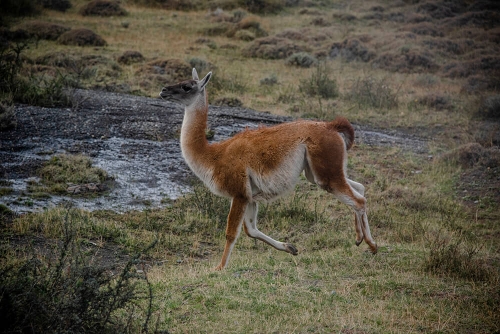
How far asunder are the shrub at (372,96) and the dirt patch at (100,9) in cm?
1570

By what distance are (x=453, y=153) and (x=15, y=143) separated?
933 centimetres

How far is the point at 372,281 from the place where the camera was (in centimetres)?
641

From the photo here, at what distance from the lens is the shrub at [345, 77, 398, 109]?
674 inches

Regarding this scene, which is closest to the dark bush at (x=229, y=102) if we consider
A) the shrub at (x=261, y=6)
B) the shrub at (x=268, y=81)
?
the shrub at (x=268, y=81)

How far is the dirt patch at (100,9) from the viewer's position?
28.7 meters

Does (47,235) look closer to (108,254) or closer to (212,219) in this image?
(108,254)

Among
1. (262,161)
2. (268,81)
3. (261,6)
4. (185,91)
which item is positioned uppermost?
(185,91)

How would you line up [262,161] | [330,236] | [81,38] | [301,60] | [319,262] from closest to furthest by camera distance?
[262,161]
[319,262]
[330,236]
[81,38]
[301,60]

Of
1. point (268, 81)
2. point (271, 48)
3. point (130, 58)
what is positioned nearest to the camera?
point (268, 81)

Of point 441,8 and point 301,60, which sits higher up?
point 441,8

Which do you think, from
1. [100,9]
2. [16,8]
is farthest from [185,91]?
[100,9]

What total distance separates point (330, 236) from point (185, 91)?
312 cm

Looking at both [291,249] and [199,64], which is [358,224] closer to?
[291,249]

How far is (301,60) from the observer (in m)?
22.6
